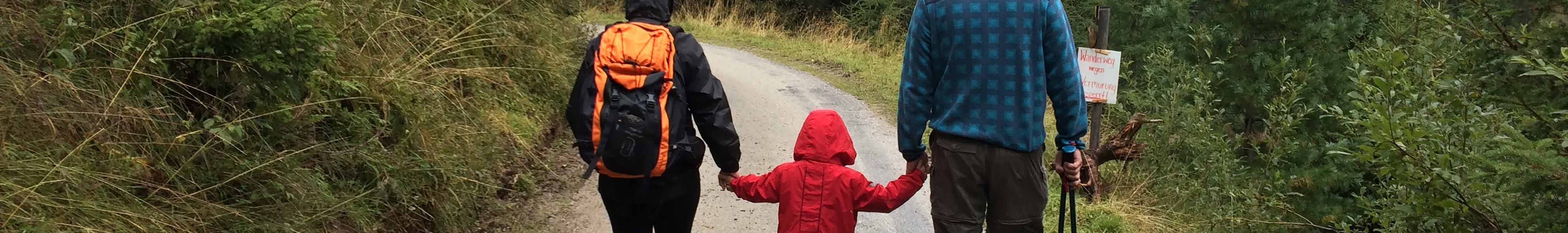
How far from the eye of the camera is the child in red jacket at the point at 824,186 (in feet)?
11.0

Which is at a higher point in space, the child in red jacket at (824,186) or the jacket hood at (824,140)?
the jacket hood at (824,140)

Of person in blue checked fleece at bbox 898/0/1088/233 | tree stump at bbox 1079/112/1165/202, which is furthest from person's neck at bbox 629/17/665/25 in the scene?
tree stump at bbox 1079/112/1165/202

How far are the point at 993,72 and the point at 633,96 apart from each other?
1.06 metres

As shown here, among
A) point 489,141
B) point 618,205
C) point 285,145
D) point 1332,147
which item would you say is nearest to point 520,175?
point 489,141

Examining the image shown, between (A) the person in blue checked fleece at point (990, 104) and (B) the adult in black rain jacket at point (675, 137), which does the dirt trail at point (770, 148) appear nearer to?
(B) the adult in black rain jacket at point (675, 137)

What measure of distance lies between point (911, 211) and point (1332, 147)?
2.49 meters

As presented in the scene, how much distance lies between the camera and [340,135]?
4.45 m

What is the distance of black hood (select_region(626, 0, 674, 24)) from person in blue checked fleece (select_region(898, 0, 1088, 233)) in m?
0.77

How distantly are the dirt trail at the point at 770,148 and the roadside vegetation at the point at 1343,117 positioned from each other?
596 millimetres

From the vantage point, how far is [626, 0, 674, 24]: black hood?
317 centimetres

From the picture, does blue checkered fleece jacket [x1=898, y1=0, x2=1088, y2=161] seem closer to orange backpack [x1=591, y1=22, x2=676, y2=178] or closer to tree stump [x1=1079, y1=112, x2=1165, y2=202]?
orange backpack [x1=591, y1=22, x2=676, y2=178]

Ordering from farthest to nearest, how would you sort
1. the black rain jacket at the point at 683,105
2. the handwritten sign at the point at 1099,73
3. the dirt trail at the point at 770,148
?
the dirt trail at the point at 770,148 < the handwritten sign at the point at 1099,73 < the black rain jacket at the point at 683,105

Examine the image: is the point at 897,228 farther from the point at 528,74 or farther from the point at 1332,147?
the point at 528,74

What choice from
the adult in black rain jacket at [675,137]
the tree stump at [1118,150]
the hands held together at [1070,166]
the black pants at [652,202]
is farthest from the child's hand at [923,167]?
the tree stump at [1118,150]
